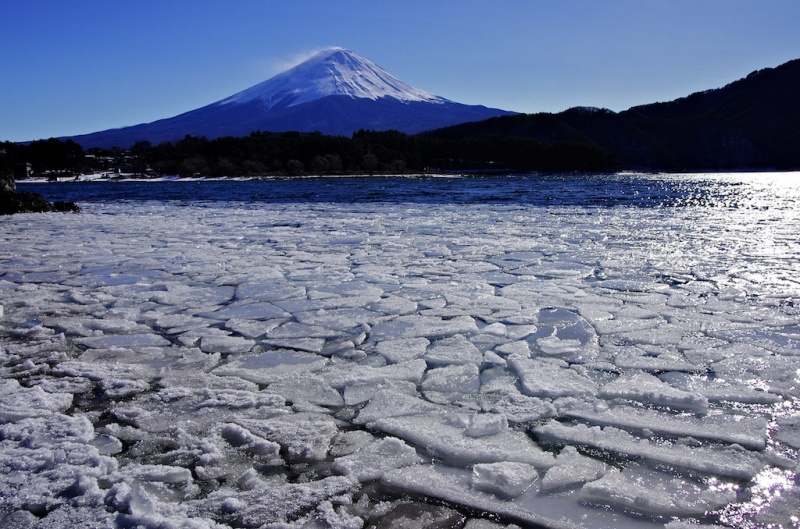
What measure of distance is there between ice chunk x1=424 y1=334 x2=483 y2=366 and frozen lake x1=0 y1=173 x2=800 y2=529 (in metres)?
0.02

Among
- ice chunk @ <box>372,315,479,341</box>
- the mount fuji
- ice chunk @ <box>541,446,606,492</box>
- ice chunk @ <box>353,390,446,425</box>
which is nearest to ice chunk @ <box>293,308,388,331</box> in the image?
ice chunk @ <box>372,315,479,341</box>

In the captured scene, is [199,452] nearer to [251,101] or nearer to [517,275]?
[517,275]

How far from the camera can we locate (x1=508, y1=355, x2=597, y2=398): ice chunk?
2354mm

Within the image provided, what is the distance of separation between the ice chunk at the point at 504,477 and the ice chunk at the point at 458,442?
52 mm

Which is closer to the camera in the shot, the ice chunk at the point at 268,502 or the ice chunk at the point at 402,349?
the ice chunk at the point at 268,502

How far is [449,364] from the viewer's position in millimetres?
2729

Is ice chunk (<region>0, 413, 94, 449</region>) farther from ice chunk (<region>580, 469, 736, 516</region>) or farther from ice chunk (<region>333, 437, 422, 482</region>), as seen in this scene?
ice chunk (<region>580, 469, 736, 516</region>)

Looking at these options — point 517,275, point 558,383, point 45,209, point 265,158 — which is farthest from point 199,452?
point 265,158

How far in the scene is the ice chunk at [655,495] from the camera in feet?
5.09

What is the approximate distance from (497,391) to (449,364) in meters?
0.39

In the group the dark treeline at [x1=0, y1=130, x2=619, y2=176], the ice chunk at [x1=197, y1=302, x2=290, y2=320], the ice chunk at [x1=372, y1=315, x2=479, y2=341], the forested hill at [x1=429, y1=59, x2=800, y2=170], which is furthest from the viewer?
the forested hill at [x1=429, y1=59, x2=800, y2=170]

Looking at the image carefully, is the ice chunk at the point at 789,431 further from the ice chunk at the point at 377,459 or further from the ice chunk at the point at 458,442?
the ice chunk at the point at 377,459

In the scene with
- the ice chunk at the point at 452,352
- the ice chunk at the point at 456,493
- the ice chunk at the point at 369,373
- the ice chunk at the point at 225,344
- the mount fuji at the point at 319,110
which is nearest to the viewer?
the ice chunk at the point at 456,493

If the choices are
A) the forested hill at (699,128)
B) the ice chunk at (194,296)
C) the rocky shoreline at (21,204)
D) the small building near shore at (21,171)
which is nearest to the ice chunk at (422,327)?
the ice chunk at (194,296)
